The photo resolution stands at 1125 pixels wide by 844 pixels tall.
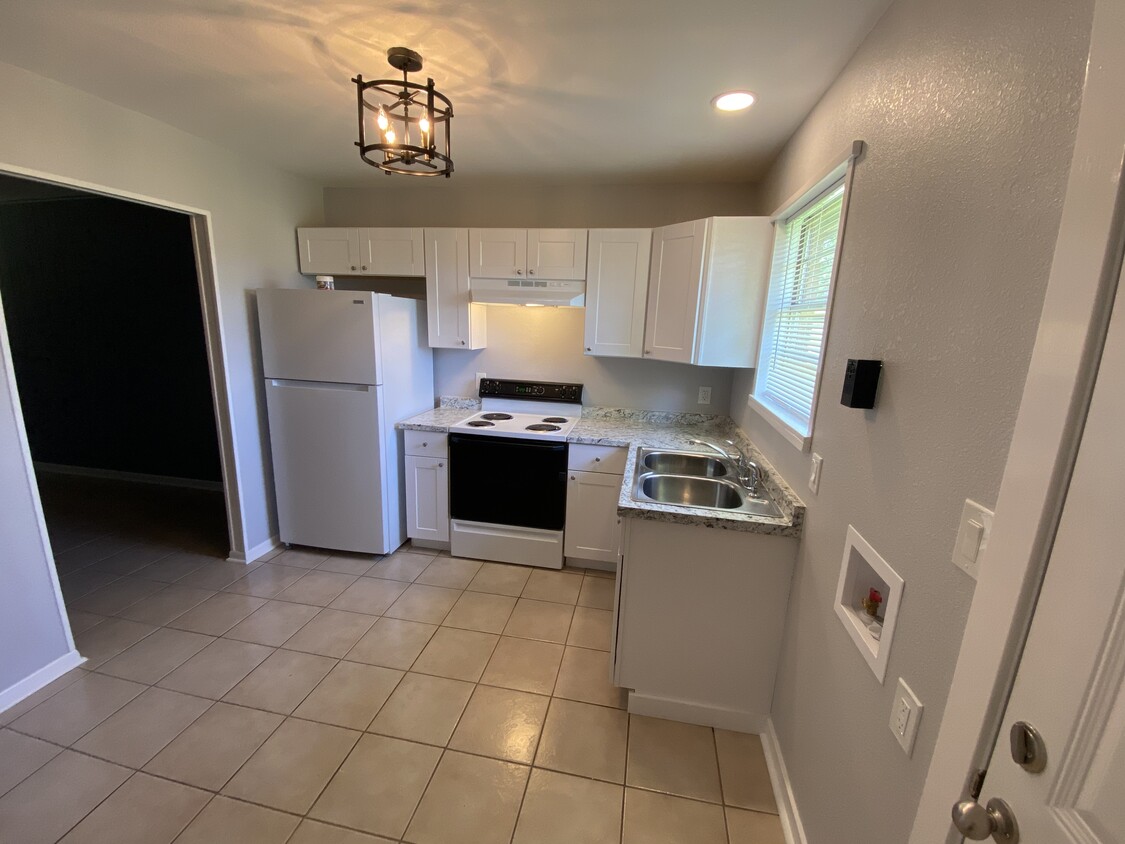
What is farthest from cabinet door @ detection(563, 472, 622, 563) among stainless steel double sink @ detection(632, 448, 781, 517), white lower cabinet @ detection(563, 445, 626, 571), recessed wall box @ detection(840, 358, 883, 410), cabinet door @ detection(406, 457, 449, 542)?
recessed wall box @ detection(840, 358, 883, 410)

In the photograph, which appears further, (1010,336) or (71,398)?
(71,398)

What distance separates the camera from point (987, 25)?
2.81 ft

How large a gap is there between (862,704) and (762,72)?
1986mm

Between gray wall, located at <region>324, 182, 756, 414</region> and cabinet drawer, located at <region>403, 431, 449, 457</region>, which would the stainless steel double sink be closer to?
gray wall, located at <region>324, 182, 756, 414</region>

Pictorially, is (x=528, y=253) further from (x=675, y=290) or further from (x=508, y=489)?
(x=508, y=489)

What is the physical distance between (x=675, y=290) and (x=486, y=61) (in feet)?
4.76

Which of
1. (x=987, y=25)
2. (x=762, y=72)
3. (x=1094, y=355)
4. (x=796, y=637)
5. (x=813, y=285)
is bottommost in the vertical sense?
(x=796, y=637)

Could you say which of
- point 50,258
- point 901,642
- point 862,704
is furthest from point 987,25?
point 50,258

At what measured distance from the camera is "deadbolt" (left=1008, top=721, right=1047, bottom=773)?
585 mm

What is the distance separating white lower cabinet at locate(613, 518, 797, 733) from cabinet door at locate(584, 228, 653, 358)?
4.90 feet

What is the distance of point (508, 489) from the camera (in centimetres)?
290

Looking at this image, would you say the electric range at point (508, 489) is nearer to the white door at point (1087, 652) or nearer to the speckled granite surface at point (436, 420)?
the speckled granite surface at point (436, 420)

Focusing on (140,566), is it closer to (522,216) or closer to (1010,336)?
(522,216)

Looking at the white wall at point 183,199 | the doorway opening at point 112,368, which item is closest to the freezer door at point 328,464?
the white wall at point 183,199
